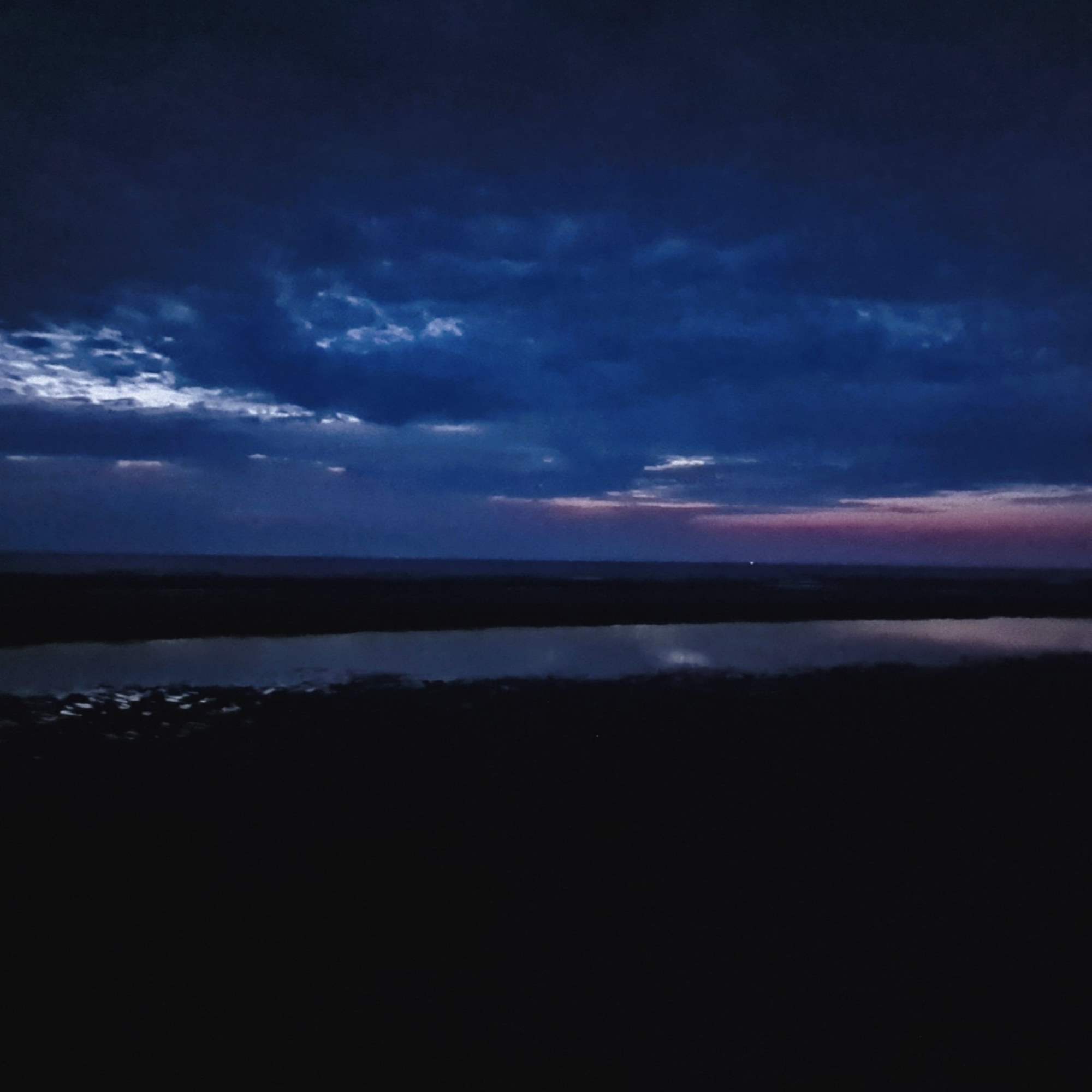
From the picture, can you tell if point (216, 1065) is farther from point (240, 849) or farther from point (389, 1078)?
point (240, 849)

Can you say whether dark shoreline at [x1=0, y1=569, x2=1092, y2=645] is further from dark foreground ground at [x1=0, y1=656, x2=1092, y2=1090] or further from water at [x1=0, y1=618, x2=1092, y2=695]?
dark foreground ground at [x1=0, y1=656, x2=1092, y2=1090]

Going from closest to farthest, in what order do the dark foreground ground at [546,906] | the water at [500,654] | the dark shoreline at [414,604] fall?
the dark foreground ground at [546,906]
the water at [500,654]
the dark shoreline at [414,604]

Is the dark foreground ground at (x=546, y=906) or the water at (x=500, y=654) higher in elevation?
the water at (x=500, y=654)

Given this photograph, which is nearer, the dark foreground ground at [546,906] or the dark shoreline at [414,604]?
the dark foreground ground at [546,906]

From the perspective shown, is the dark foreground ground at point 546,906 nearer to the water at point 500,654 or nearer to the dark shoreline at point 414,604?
the water at point 500,654

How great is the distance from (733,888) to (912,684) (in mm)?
14364

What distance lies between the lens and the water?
21.0m

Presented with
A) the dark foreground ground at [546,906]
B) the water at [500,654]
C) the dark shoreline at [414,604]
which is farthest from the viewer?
the dark shoreline at [414,604]

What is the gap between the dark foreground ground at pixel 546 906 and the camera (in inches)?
214

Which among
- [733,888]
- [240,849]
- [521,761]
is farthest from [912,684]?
[240,849]

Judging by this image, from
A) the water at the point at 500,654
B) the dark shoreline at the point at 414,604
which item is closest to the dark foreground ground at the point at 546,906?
the water at the point at 500,654

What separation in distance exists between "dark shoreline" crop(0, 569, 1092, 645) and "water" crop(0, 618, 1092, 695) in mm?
→ 3303

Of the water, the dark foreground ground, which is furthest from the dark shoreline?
the dark foreground ground

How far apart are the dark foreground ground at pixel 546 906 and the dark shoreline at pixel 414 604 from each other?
808 inches
